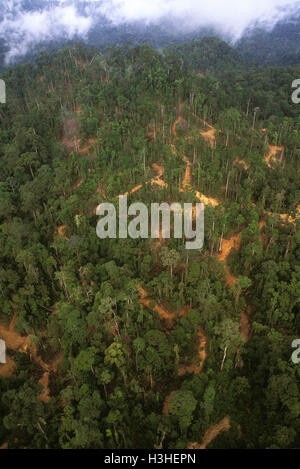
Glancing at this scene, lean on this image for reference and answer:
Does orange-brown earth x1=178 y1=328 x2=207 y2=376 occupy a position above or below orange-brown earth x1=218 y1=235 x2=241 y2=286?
below

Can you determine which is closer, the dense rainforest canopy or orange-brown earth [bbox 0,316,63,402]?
the dense rainforest canopy

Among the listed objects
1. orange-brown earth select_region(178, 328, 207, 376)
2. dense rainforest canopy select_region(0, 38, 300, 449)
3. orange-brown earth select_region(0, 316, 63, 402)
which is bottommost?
orange-brown earth select_region(0, 316, 63, 402)

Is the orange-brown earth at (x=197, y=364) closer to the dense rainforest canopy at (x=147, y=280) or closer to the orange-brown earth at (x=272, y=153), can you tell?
the dense rainforest canopy at (x=147, y=280)

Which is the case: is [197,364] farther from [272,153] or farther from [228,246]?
[272,153]

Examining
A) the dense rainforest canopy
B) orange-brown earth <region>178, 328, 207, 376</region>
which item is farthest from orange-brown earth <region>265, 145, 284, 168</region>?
orange-brown earth <region>178, 328, 207, 376</region>

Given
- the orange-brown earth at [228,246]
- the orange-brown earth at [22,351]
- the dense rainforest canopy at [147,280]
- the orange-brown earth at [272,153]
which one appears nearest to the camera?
the dense rainforest canopy at [147,280]

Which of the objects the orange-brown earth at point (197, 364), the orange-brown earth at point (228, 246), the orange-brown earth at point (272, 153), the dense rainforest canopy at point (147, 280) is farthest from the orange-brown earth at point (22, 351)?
the orange-brown earth at point (272, 153)

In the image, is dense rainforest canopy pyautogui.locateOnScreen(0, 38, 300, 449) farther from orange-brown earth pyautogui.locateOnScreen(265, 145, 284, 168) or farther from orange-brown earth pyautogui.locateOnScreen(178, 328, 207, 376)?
orange-brown earth pyautogui.locateOnScreen(265, 145, 284, 168)

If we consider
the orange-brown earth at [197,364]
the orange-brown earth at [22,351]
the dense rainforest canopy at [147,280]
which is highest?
the dense rainforest canopy at [147,280]
